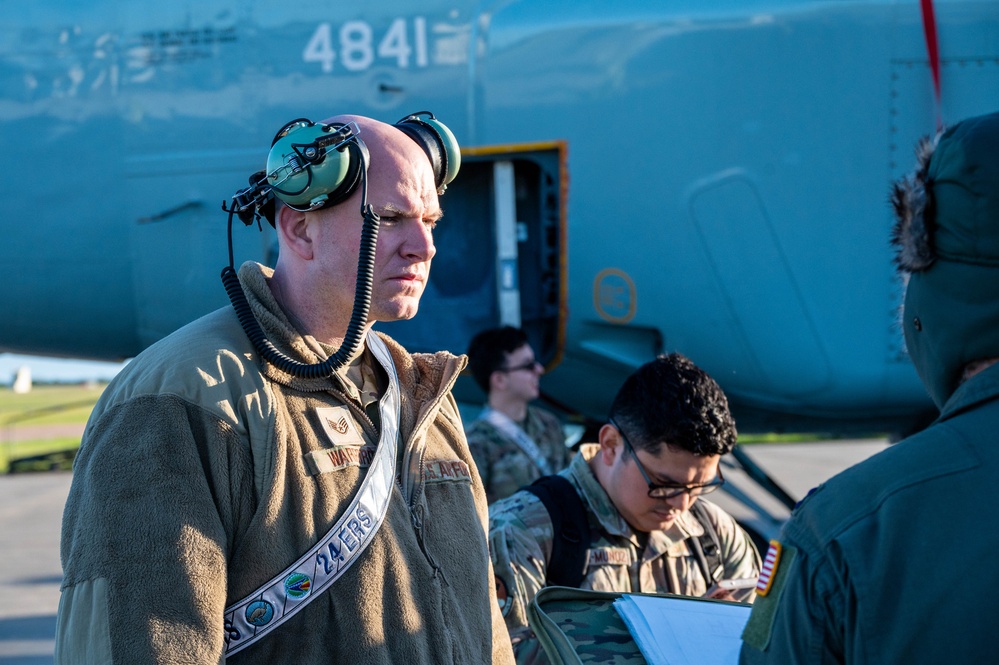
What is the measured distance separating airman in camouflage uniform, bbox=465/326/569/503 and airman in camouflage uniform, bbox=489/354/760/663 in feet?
5.67

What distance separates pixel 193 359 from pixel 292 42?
328cm

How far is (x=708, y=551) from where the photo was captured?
291 centimetres

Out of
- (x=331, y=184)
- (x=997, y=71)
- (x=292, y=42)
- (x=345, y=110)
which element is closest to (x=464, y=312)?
(x=345, y=110)

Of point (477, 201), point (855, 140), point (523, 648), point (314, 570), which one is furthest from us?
point (477, 201)

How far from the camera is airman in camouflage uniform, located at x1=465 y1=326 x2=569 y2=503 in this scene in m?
4.62

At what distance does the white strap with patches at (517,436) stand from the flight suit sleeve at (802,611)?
11.4ft

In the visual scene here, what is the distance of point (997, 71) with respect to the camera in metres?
4.43

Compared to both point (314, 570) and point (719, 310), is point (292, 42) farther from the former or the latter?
point (314, 570)

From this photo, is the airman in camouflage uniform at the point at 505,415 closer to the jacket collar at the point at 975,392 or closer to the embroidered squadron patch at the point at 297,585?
the embroidered squadron patch at the point at 297,585

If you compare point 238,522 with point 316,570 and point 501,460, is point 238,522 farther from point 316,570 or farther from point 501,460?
point 501,460

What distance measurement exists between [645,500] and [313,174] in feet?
4.77

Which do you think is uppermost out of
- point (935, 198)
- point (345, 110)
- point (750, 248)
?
point (345, 110)

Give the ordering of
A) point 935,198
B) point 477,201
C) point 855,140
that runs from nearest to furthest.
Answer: point 935,198 < point 855,140 < point 477,201

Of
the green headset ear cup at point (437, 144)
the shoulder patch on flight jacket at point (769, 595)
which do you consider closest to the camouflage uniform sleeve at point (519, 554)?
the green headset ear cup at point (437, 144)
